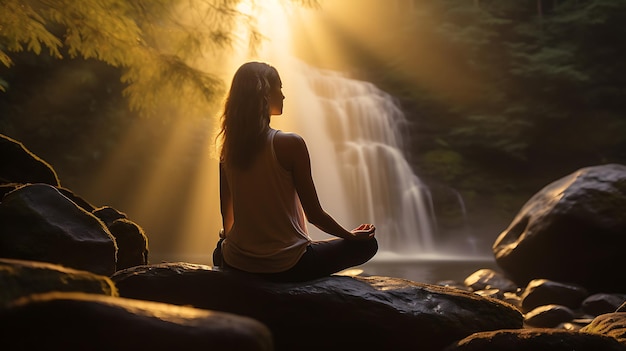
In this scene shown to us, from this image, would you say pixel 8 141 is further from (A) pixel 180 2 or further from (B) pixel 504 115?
(B) pixel 504 115

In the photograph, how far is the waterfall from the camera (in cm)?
1691

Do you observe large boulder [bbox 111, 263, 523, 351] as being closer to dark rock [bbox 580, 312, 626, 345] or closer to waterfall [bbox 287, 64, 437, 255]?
dark rock [bbox 580, 312, 626, 345]

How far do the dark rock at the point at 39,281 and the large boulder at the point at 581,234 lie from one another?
24.4 feet

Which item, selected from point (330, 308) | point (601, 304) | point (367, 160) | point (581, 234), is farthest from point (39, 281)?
point (367, 160)

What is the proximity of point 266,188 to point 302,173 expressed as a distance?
23 centimetres

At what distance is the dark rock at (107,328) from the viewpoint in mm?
1576

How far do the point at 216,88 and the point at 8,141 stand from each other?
9.72ft

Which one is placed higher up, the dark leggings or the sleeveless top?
the sleeveless top

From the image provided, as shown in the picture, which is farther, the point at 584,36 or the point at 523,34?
the point at 523,34

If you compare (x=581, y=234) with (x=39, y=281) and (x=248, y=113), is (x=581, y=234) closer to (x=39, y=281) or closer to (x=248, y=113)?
(x=248, y=113)

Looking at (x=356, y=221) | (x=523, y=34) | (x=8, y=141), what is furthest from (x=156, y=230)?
(x=523, y=34)

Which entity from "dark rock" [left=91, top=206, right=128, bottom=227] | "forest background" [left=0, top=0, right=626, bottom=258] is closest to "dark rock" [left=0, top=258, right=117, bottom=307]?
"dark rock" [left=91, top=206, right=128, bottom=227]

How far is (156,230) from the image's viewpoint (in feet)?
53.4

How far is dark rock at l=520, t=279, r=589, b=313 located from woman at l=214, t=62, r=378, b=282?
17.1ft
